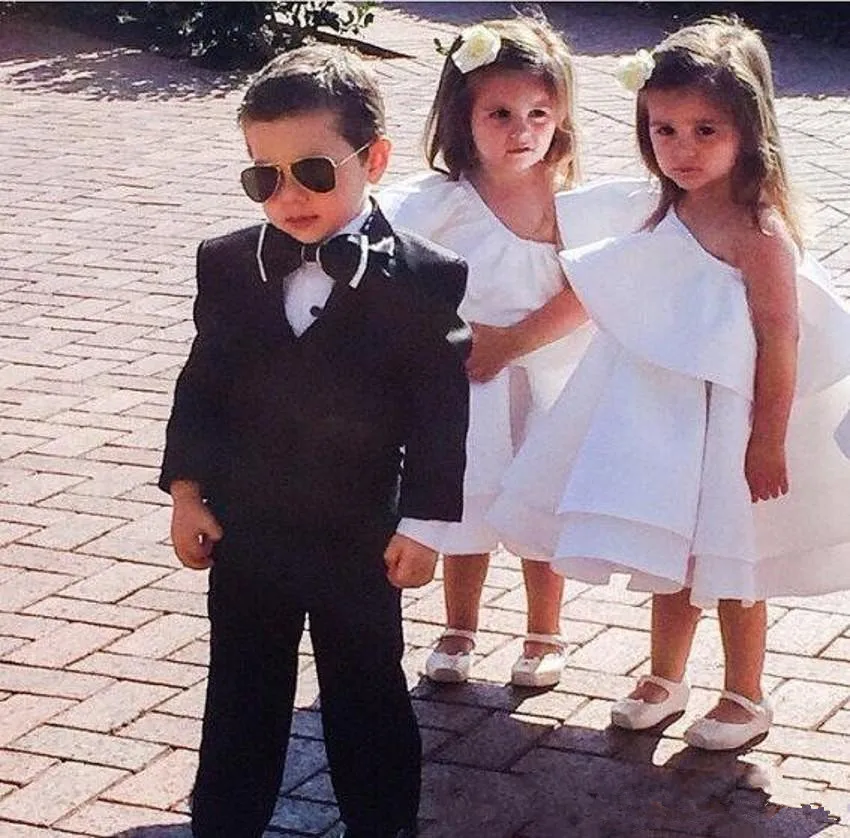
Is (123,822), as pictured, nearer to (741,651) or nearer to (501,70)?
(741,651)

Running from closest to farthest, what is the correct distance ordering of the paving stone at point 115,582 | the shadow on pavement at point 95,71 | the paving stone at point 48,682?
the paving stone at point 48,682
the paving stone at point 115,582
the shadow on pavement at point 95,71

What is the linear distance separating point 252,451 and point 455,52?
1.20 meters

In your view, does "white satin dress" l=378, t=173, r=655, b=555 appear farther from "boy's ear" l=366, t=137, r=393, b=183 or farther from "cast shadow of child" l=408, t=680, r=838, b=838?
"boy's ear" l=366, t=137, r=393, b=183

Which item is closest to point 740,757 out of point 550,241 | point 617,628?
point 617,628

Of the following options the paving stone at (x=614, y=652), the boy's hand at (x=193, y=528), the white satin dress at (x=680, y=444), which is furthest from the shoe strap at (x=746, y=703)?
the boy's hand at (x=193, y=528)

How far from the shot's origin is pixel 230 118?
36.9ft

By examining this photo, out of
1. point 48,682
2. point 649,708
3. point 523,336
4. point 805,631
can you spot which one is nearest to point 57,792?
point 48,682

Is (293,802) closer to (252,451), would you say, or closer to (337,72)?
(252,451)

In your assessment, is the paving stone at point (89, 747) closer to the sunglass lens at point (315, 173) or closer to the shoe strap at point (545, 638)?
the shoe strap at point (545, 638)

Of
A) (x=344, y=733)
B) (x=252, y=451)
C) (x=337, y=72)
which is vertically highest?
(x=337, y=72)

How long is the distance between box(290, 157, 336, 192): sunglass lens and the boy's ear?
0.13 m

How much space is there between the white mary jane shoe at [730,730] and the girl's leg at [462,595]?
0.59 m

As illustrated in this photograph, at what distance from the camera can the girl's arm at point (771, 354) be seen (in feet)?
12.6

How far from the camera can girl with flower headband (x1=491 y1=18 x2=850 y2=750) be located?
3844 mm
